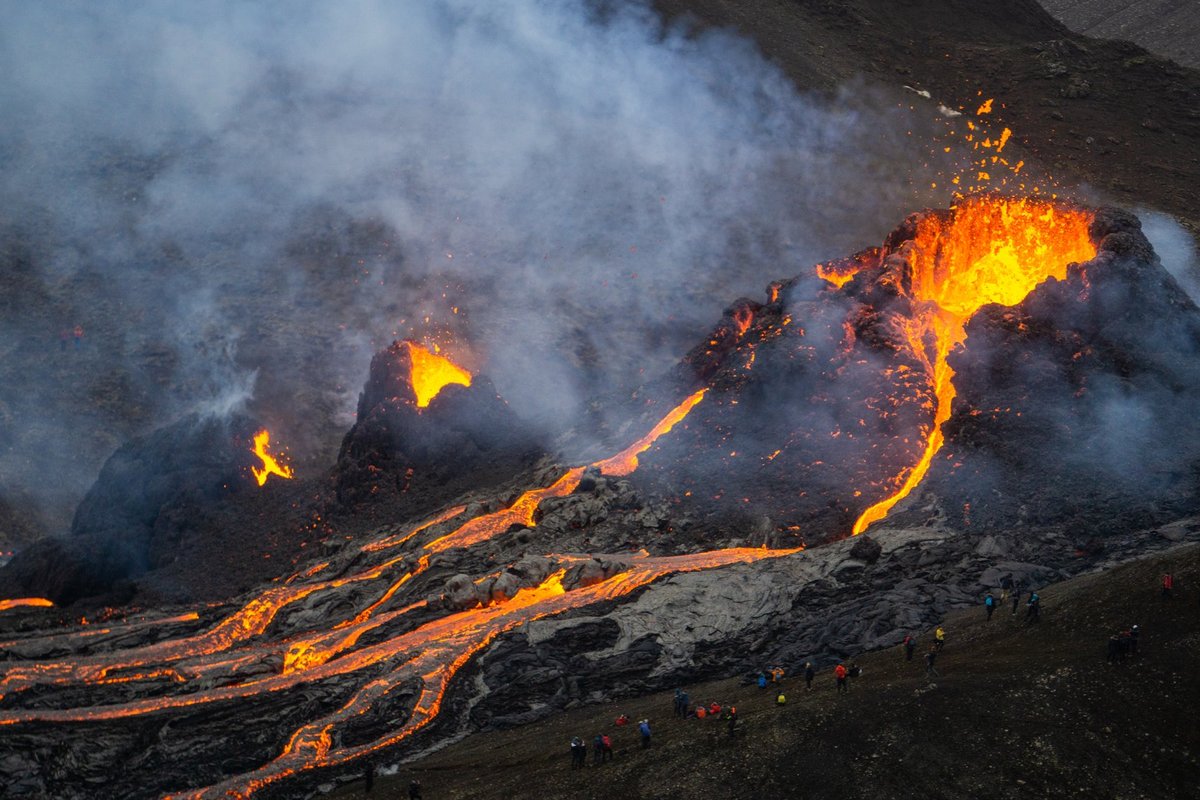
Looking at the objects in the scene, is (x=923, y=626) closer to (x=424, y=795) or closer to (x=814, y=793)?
(x=814, y=793)

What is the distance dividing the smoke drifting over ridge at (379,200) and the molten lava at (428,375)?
933 centimetres

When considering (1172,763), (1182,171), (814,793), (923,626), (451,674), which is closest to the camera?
(1172,763)

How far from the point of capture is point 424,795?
147 ft

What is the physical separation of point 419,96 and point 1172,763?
12736 cm

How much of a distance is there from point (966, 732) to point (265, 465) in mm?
71484

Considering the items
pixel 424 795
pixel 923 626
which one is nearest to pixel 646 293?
pixel 923 626

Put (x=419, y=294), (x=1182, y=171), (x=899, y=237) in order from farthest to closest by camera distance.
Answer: (x=1182, y=171)
(x=419, y=294)
(x=899, y=237)

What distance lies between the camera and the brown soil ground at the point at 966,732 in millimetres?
36156

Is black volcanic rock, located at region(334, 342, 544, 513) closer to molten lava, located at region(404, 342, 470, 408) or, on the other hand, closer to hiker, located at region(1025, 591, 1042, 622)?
molten lava, located at region(404, 342, 470, 408)

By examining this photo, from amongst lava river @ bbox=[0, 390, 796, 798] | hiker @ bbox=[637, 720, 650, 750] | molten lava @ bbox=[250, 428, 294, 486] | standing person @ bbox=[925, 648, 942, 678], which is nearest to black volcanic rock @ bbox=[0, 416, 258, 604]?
molten lava @ bbox=[250, 428, 294, 486]

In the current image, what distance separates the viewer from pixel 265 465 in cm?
9800

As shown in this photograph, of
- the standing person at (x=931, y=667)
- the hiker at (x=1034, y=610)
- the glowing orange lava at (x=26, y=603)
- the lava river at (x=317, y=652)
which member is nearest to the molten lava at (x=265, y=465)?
the glowing orange lava at (x=26, y=603)

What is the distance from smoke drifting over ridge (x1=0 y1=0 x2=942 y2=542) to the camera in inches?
4594

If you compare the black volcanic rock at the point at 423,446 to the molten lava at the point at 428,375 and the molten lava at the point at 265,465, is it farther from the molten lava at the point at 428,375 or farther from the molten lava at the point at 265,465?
the molten lava at the point at 265,465
